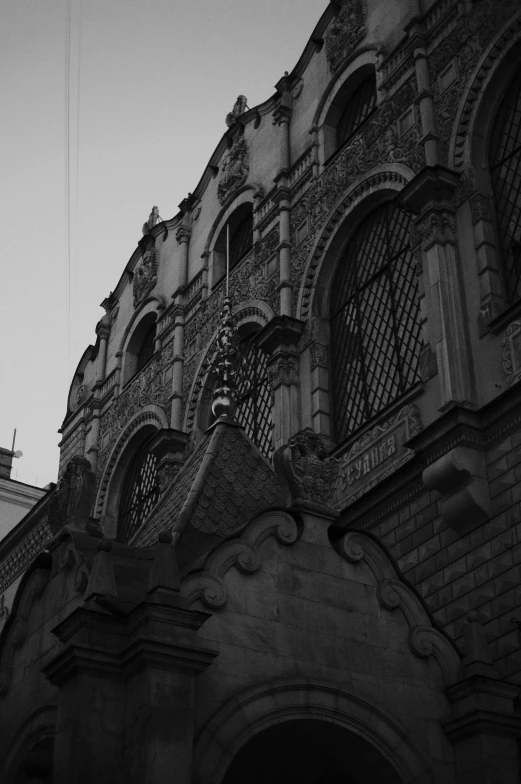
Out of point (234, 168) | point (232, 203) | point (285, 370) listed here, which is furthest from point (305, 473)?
point (234, 168)

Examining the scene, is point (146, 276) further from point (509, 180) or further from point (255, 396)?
point (509, 180)

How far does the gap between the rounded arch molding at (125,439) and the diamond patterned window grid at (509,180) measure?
37.6ft

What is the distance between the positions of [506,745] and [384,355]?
946 cm

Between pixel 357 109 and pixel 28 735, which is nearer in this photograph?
pixel 28 735

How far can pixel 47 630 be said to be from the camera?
11.4m

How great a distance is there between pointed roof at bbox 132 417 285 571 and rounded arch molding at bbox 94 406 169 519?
11.8 m

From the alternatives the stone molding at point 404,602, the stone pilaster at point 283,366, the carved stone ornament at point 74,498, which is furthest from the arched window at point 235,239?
the stone molding at point 404,602

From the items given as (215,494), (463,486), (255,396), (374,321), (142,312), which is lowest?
(215,494)

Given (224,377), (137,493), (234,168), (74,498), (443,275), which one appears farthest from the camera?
(137,493)

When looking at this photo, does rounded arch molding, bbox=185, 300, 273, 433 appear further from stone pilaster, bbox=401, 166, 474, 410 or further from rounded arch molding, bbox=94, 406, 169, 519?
stone pilaster, bbox=401, 166, 474, 410

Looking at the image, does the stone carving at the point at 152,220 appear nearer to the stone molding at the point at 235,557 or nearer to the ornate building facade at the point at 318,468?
the ornate building facade at the point at 318,468

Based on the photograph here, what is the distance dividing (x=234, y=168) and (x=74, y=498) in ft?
53.6

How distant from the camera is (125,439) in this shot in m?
28.7

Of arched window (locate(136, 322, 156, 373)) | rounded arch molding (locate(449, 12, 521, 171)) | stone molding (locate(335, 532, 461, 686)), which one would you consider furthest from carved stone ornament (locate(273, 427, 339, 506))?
arched window (locate(136, 322, 156, 373))
